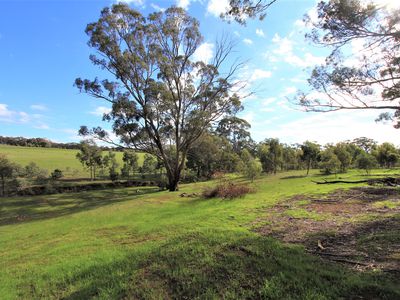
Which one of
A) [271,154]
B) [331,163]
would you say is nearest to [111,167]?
[271,154]

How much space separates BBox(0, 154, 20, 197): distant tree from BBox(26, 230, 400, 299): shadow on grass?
28.7m

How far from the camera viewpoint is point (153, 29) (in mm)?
24484

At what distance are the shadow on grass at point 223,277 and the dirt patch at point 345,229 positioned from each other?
0.58 metres

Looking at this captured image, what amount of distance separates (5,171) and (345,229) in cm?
3214

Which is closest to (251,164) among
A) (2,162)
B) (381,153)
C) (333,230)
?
(333,230)

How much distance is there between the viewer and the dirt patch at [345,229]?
182 inches

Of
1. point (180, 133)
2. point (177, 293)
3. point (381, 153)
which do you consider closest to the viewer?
point (177, 293)

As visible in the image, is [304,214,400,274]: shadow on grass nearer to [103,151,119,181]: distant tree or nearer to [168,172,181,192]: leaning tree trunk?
[168,172,181,192]: leaning tree trunk

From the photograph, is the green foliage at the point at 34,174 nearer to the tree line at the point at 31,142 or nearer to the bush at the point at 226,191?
the bush at the point at 226,191

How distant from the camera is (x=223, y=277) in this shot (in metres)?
4.18

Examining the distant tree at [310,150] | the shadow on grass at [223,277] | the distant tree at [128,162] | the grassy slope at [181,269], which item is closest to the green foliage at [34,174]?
the distant tree at [128,162]

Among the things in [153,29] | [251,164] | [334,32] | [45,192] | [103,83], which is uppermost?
[153,29]

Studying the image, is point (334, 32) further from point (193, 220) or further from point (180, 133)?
point (180, 133)

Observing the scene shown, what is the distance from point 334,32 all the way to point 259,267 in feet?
33.0
